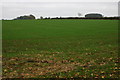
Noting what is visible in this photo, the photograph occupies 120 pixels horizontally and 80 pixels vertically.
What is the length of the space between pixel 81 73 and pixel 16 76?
4303mm

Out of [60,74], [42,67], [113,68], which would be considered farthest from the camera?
[42,67]

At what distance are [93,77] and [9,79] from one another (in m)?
5.32

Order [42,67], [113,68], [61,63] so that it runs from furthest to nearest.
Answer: [61,63], [42,67], [113,68]

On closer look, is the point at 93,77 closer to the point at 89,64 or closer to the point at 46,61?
the point at 89,64

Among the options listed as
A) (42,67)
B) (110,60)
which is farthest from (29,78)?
(110,60)

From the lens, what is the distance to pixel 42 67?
56.9 feet

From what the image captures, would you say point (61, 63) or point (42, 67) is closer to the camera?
point (42, 67)

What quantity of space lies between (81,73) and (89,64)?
8.83 feet

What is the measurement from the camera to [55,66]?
57.3 feet

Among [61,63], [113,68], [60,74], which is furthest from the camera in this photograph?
[61,63]

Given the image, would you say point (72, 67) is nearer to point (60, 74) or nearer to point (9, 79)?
point (60, 74)

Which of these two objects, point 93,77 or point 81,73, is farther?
point 81,73

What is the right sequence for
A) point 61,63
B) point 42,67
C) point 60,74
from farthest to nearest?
1. point 61,63
2. point 42,67
3. point 60,74

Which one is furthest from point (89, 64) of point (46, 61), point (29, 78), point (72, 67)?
point (29, 78)
